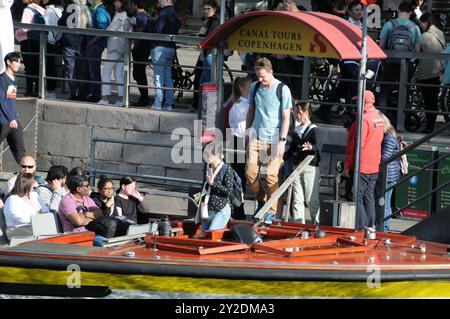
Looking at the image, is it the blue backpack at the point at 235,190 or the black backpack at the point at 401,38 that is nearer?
the blue backpack at the point at 235,190

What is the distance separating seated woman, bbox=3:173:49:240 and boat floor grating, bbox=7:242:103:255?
634mm

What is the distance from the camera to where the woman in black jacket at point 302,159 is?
1488cm

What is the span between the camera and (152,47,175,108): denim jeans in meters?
18.4

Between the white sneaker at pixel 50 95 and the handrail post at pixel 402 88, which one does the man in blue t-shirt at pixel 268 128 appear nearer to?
the handrail post at pixel 402 88

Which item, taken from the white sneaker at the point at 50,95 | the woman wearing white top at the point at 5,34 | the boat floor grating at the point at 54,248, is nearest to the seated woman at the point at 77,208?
the boat floor grating at the point at 54,248

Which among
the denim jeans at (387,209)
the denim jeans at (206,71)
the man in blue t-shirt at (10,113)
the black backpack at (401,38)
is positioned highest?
the black backpack at (401,38)

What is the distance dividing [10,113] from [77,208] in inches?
193

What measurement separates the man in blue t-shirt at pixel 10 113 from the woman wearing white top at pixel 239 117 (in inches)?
130

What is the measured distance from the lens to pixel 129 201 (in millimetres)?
13578

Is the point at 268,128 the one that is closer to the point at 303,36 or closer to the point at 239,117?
the point at 239,117

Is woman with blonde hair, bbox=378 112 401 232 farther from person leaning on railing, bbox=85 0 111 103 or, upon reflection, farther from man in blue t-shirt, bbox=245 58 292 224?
person leaning on railing, bbox=85 0 111 103

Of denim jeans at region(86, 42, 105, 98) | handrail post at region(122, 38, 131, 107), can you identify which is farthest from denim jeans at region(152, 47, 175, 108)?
denim jeans at region(86, 42, 105, 98)

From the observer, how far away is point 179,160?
18016 mm
